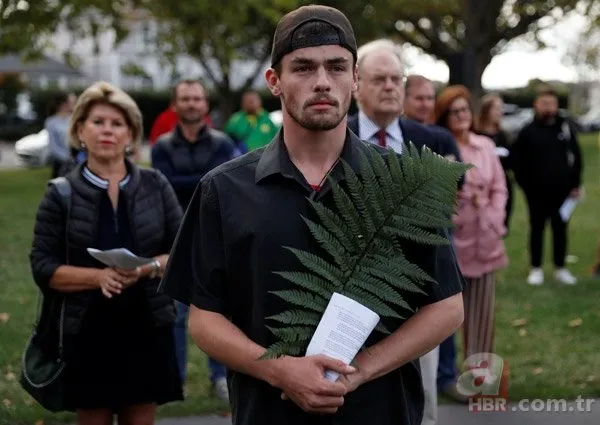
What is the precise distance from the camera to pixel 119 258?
4.56m

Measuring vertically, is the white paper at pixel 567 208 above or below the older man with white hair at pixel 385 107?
below

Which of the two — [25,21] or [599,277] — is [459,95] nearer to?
[599,277]

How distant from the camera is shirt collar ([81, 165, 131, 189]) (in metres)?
4.88

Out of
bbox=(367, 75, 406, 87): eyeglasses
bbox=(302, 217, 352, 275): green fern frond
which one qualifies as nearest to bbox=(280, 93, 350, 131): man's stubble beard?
bbox=(302, 217, 352, 275): green fern frond

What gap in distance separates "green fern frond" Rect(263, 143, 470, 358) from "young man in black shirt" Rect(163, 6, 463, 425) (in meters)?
0.06

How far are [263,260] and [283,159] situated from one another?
0.30m

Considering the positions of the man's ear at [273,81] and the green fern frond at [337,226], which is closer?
the green fern frond at [337,226]

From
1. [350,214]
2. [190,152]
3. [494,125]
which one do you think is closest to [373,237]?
[350,214]

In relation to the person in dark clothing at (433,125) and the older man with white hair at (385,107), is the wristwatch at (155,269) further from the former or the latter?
the person in dark clothing at (433,125)

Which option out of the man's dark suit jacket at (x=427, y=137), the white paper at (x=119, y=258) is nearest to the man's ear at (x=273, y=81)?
the white paper at (x=119, y=258)

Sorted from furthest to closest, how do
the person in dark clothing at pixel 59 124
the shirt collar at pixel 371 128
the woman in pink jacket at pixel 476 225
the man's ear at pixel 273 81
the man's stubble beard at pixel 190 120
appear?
the person in dark clothing at pixel 59 124 < the man's stubble beard at pixel 190 120 < the woman in pink jacket at pixel 476 225 < the shirt collar at pixel 371 128 < the man's ear at pixel 273 81

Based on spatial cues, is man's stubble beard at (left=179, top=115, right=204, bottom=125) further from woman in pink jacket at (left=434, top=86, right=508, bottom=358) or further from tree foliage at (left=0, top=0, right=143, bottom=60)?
tree foliage at (left=0, top=0, right=143, bottom=60)

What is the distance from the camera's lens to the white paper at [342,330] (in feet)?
9.39

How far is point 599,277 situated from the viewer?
469 inches
